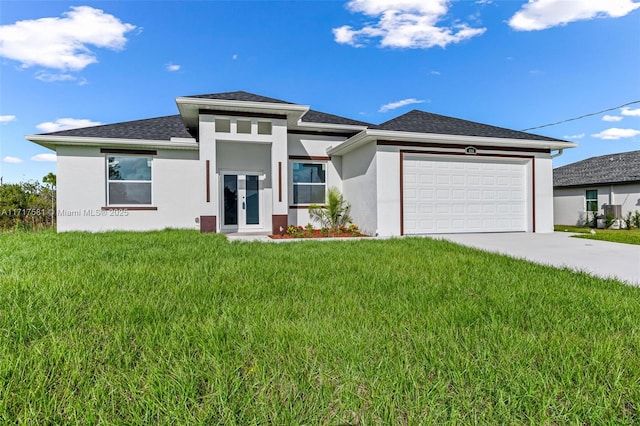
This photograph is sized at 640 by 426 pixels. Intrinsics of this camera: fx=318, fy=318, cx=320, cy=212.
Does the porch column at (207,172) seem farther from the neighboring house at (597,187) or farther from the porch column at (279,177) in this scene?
the neighboring house at (597,187)

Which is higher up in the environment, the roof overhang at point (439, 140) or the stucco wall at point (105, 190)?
the roof overhang at point (439, 140)

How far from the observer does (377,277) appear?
179 inches

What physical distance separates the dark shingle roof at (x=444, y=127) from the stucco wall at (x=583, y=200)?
947cm

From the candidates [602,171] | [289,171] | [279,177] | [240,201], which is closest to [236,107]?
[279,177]

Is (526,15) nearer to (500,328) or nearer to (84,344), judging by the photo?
(500,328)

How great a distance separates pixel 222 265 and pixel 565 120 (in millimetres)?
23898

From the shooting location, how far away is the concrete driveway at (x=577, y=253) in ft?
17.7

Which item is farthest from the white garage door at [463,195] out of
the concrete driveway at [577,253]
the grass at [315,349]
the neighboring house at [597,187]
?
the neighboring house at [597,187]

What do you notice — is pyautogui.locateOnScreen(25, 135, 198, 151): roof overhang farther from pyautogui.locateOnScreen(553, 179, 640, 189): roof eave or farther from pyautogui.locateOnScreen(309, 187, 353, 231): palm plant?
pyautogui.locateOnScreen(553, 179, 640, 189): roof eave

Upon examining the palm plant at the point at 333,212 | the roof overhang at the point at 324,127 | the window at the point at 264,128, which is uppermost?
the roof overhang at the point at 324,127

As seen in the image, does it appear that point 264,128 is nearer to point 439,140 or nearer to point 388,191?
point 388,191

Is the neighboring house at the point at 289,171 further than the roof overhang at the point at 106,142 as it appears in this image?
No

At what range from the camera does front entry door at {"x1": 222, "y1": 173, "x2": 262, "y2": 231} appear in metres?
12.1

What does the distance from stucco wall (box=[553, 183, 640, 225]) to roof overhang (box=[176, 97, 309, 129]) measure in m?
17.6
